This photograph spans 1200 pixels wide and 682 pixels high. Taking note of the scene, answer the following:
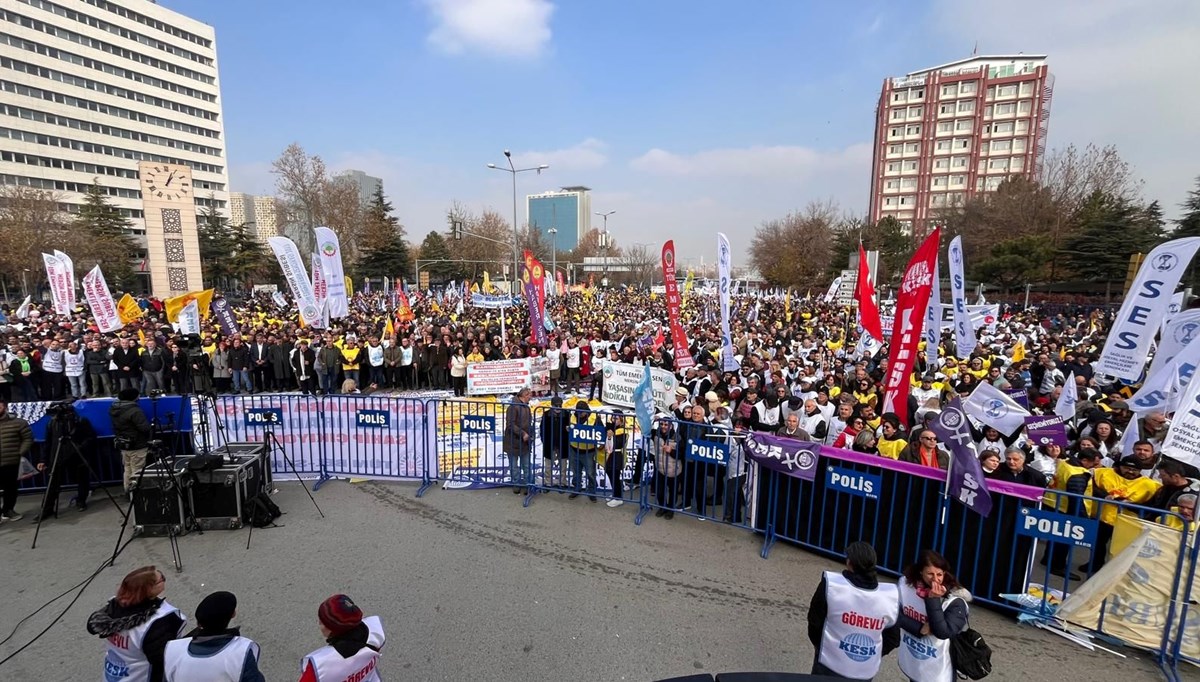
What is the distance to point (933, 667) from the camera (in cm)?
317

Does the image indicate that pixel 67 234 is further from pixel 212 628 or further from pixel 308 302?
pixel 212 628

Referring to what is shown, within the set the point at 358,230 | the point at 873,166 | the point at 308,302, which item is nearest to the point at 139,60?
the point at 358,230

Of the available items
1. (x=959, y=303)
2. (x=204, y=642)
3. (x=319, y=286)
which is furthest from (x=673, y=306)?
(x=204, y=642)

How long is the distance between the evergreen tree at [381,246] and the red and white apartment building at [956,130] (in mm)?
71317

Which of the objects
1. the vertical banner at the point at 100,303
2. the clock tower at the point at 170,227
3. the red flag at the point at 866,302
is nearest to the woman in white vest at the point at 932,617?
the red flag at the point at 866,302

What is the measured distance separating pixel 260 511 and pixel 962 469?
7497mm

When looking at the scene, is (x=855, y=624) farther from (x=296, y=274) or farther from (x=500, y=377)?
(x=296, y=274)

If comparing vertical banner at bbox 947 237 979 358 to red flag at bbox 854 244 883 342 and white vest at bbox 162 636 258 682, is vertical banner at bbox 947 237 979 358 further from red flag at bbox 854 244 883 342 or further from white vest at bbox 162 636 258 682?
white vest at bbox 162 636 258 682

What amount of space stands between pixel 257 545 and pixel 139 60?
343 feet

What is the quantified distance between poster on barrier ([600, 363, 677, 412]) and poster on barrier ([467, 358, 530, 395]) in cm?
241

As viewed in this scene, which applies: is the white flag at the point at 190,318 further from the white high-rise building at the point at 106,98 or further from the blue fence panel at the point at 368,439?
the white high-rise building at the point at 106,98

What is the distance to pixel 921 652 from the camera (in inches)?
126

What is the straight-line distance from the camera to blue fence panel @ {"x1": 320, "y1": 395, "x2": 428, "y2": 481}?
802cm

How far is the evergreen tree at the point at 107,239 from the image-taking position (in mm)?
42250
